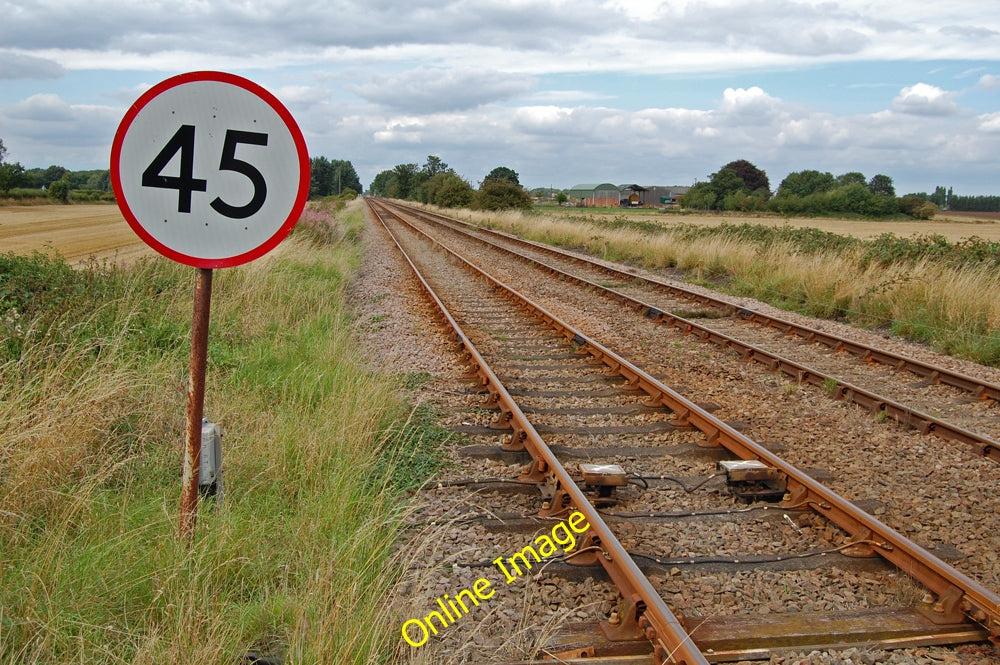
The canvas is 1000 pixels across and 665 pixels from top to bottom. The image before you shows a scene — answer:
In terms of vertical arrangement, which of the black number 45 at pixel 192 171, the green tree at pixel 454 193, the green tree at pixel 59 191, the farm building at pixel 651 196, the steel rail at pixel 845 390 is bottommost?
the steel rail at pixel 845 390

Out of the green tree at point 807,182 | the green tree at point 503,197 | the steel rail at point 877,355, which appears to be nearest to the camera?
the steel rail at point 877,355

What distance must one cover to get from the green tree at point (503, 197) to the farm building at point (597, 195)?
232 ft

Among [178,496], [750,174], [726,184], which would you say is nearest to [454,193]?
[726,184]

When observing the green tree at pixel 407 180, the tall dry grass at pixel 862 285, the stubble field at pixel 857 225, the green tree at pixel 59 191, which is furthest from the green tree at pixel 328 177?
the tall dry grass at pixel 862 285

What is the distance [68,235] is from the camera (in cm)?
3188

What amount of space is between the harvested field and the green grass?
1249 cm

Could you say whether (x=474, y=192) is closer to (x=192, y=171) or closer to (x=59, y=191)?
(x=59, y=191)

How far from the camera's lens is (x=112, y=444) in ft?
15.2

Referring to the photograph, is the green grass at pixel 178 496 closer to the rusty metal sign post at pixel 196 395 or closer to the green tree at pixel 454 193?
the rusty metal sign post at pixel 196 395

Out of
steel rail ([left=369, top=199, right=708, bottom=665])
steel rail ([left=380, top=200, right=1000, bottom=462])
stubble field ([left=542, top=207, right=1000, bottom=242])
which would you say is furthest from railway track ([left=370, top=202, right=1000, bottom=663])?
stubble field ([left=542, top=207, right=1000, bottom=242])

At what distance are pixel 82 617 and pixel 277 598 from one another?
2.28 feet

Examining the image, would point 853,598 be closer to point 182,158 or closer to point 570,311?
point 182,158

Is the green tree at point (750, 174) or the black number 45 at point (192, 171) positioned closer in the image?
the black number 45 at point (192, 171)

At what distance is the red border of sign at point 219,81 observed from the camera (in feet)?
9.30
